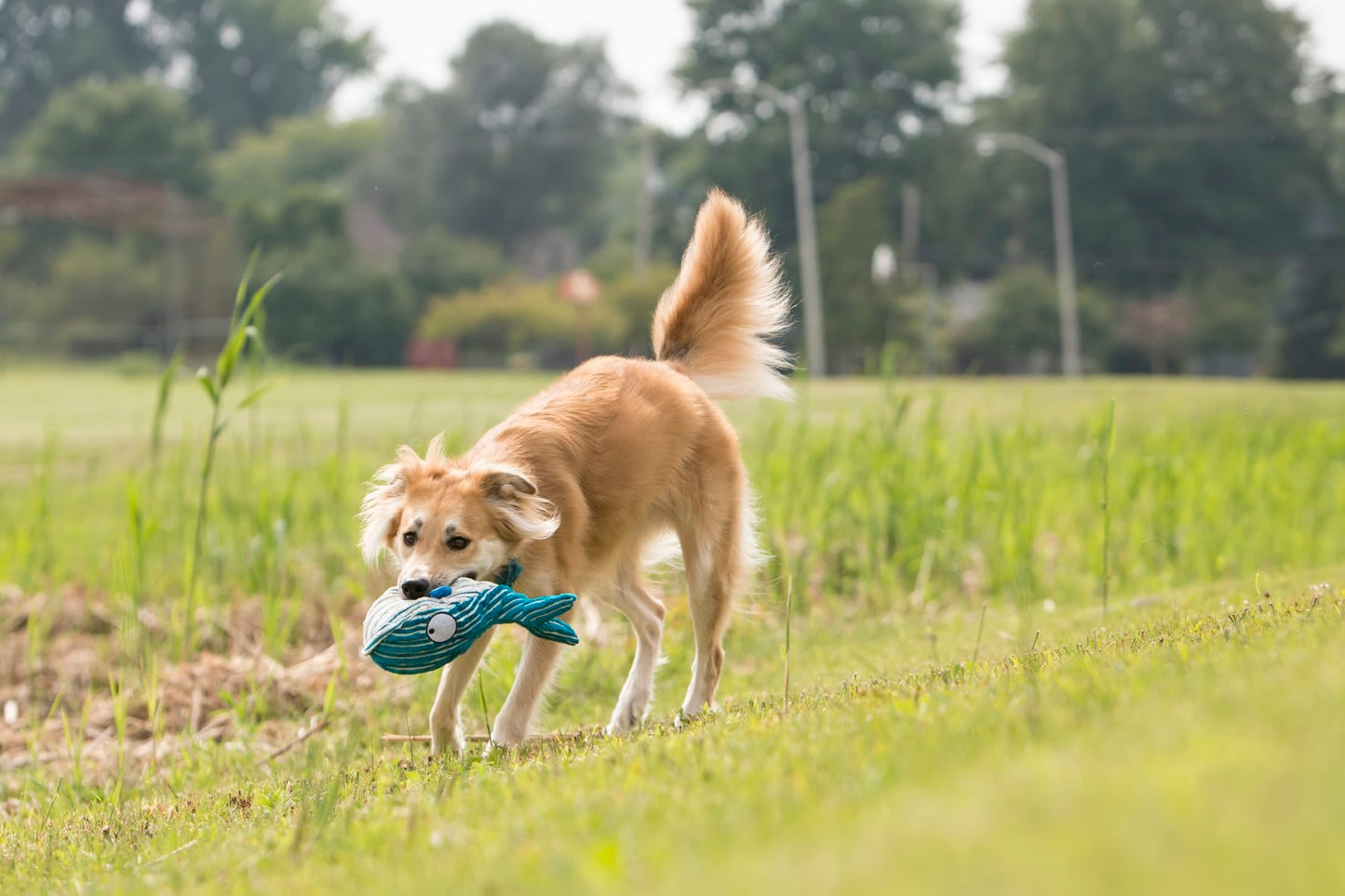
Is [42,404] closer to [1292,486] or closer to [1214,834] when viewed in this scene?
[1292,486]

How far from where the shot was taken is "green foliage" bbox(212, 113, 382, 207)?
212 ft

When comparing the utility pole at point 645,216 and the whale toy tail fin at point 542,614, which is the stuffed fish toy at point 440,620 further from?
the utility pole at point 645,216

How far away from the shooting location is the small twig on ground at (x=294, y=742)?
17.4 feet

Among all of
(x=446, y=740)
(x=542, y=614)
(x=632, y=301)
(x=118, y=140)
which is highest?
(x=118, y=140)

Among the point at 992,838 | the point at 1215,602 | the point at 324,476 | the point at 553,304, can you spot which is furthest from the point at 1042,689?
the point at 553,304

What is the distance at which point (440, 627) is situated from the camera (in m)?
4.19

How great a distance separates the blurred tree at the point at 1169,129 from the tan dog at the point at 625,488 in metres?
49.3

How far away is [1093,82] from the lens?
55.4 meters

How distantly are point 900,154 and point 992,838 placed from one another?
55.5m

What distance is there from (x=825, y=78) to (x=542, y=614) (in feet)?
182

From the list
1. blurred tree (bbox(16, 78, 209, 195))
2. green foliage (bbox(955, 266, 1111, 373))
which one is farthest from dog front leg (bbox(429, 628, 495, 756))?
blurred tree (bbox(16, 78, 209, 195))

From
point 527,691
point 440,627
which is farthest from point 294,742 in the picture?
point 440,627

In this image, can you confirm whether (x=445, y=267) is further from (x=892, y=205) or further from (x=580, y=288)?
(x=892, y=205)

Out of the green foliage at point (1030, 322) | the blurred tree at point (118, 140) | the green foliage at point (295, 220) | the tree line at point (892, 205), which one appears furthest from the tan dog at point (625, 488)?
the blurred tree at point (118, 140)
